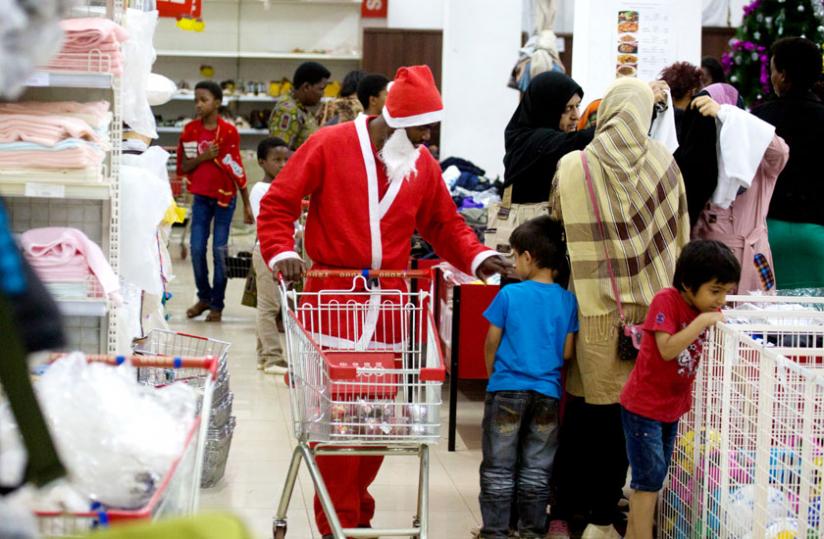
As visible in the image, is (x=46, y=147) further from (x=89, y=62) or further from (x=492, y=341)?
(x=492, y=341)

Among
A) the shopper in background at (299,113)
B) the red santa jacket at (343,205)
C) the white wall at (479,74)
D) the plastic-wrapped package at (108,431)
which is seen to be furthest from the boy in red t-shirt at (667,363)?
the white wall at (479,74)

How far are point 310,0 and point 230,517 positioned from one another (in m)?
14.6

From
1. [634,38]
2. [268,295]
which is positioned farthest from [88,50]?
[634,38]

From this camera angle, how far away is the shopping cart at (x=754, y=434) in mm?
3205

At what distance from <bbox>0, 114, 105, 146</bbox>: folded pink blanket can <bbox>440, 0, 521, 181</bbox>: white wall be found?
26.3 ft

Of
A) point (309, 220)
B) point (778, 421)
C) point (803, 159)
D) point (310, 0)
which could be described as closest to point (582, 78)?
point (803, 159)

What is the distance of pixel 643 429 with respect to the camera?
3.83 metres

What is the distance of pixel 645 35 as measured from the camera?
7195mm

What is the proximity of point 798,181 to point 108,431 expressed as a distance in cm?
397

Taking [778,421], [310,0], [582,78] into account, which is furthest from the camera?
[310,0]

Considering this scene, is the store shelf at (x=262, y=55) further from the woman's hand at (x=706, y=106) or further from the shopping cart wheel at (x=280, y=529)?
the shopping cart wheel at (x=280, y=529)

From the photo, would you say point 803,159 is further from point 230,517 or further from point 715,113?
point 230,517

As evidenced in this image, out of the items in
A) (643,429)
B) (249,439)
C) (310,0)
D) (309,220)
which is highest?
(310,0)

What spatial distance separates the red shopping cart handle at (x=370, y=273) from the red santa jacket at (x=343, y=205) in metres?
0.09
